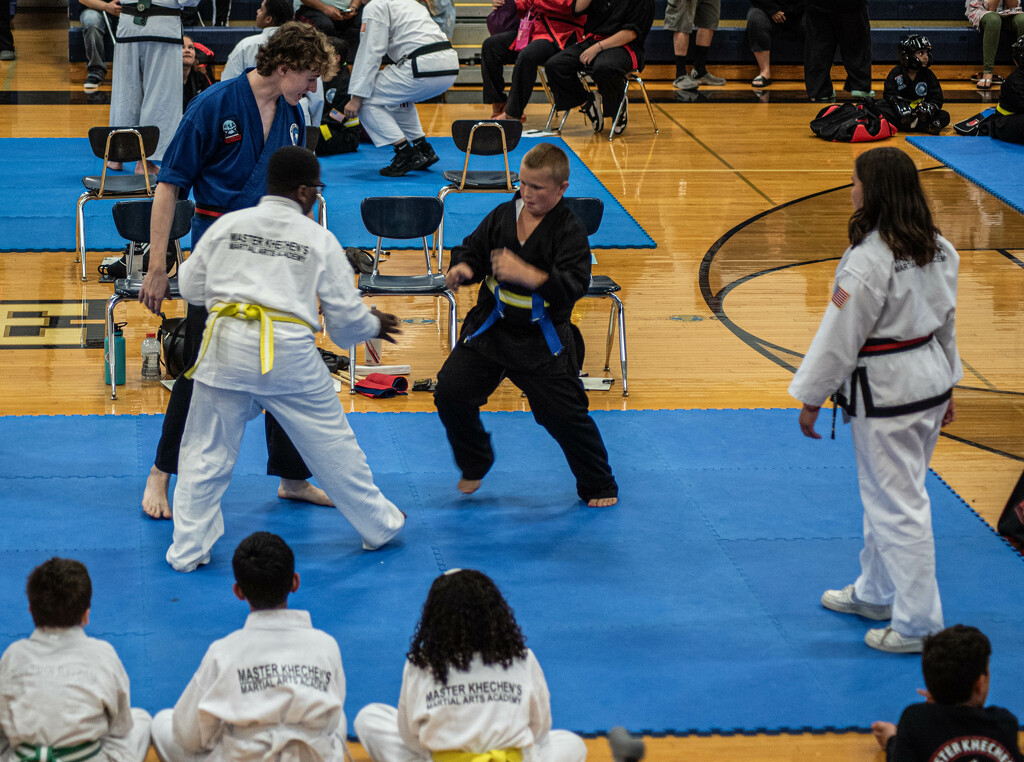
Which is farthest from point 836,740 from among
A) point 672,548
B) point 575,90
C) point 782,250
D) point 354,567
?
point 575,90

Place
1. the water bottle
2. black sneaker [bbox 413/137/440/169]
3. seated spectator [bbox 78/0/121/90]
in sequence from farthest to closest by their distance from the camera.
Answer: seated spectator [bbox 78/0/121/90] < black sneaker [bbox 413/137/440/169] < the water bottle

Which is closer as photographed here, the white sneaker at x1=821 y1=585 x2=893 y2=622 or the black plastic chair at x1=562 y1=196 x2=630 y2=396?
the white sneaker at x1=821 y1=585 x2=893 y2=622

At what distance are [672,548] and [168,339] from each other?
2917mm

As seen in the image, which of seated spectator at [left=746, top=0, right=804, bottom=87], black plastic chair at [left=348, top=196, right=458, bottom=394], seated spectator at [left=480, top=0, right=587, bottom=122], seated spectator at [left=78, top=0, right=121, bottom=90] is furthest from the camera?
seated spectator at [left=746, top=0, right=804, bottom=87]

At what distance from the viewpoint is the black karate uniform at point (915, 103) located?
11.9m

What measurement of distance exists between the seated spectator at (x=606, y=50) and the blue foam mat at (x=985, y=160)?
415 cm

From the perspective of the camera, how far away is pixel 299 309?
161 inches

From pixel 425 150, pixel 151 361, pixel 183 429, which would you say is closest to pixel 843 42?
pixel 425 150

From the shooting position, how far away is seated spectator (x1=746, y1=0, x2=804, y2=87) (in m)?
13.6

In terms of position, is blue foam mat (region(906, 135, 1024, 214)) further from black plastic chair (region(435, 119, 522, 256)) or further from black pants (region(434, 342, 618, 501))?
black plastic chair (region(435, 119, 522, 256))

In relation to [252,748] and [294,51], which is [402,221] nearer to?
[294,51]

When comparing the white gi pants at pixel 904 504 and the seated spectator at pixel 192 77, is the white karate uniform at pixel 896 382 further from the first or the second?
the seated spectator at pixel 192 77

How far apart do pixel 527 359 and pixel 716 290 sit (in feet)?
11.0

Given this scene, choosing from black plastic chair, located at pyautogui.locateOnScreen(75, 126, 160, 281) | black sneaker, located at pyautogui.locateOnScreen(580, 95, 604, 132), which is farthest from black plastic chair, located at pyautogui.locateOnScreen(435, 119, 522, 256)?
black sneaker, located at pyautogui.locateOnScreen(580, 95, 604, 132)
